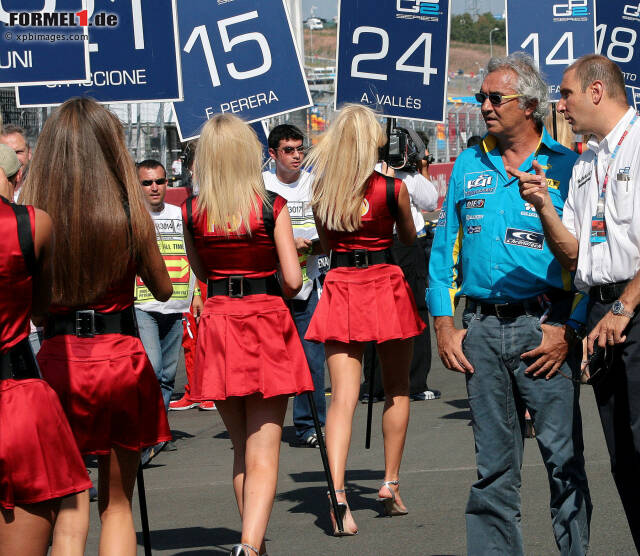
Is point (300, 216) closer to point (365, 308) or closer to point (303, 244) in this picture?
point (303, 244)

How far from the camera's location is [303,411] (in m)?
8.73

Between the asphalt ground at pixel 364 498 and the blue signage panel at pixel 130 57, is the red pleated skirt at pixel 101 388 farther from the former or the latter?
the blue signage panel at pixel 130 57

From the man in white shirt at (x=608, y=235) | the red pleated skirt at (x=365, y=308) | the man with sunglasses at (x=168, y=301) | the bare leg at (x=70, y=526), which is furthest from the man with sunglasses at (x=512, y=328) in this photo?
the man with sunglasses at (x=168, y=301)

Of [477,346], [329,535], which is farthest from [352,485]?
[477,346]

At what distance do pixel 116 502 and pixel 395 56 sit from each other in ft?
18.1

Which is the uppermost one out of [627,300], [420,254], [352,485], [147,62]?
[147,62]

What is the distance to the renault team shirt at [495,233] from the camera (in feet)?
15.2

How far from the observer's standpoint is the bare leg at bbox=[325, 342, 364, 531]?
6.39 m

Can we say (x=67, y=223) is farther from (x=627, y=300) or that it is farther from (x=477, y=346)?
(x=627, y=300)

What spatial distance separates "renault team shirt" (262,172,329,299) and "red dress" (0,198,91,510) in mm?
4625

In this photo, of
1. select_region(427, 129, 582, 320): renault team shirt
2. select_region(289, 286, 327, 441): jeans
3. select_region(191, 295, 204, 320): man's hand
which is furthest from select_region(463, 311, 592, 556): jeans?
select_region(289, 286, 327, 441): jeans

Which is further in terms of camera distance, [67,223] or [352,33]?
[352,33]

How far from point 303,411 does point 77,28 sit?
3141 mm

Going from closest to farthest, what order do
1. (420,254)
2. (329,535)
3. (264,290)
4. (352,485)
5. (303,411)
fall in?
(264,290) < (329,535) < (352,485) < (303,411) < (420,254)
